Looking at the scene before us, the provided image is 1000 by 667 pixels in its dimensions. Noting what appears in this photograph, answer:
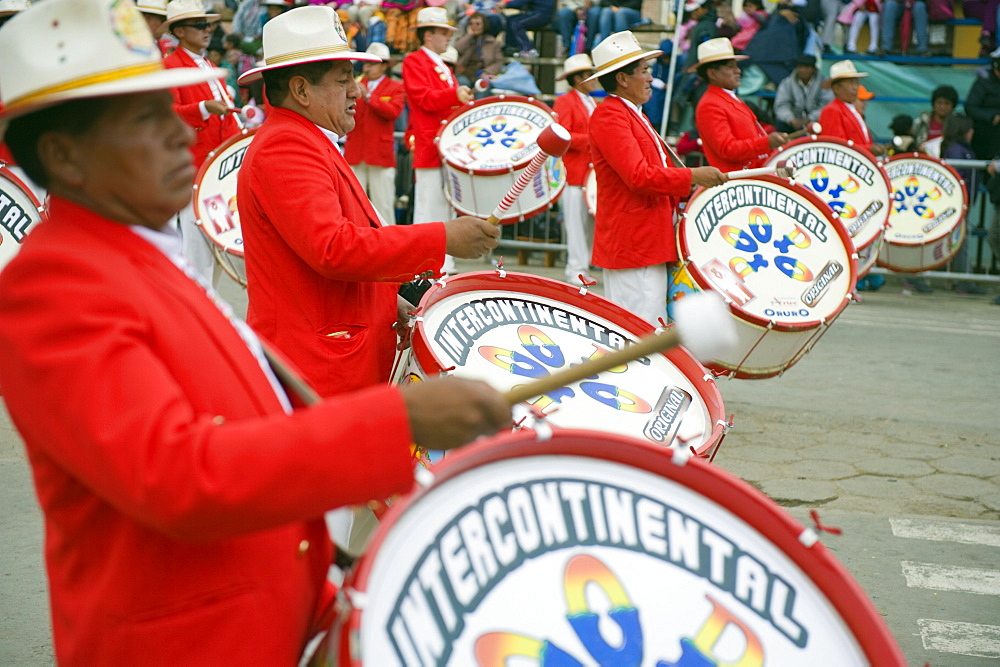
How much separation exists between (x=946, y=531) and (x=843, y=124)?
21.1ft

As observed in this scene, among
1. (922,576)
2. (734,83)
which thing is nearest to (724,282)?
(922,576)

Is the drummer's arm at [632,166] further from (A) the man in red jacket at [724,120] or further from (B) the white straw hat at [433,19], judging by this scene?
(B) the white straw hat at [433,19]

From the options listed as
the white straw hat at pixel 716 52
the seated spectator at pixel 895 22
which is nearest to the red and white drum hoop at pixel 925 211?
the seated spectator at pixel 895 22

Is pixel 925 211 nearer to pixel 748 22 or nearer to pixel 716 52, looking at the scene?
pixel 748 22

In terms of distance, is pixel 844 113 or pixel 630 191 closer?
pixel 630 191

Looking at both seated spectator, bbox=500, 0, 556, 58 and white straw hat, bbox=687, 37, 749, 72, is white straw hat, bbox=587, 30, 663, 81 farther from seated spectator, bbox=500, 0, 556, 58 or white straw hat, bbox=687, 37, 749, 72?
seated spectator, bbox=500, 0, 556, 58

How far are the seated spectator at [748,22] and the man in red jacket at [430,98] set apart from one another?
4547 mm

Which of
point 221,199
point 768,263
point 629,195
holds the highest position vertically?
point 629,195

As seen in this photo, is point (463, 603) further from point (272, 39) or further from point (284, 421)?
point (272, 39)

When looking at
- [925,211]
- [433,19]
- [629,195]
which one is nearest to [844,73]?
[925,211]

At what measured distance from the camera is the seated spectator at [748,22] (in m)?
13.3

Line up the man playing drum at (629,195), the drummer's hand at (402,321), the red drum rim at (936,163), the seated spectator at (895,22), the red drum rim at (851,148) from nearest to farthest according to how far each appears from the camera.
A: 1. the drummer's hand at (402,321)
2. the man playing drum at (629,195)
3. the red drum rim at (851,148)
4. the red drum rim at (936,163)
5. the seated spectator at (895,22)

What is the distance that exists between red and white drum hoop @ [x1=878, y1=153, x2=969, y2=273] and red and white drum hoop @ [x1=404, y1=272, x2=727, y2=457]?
807cm

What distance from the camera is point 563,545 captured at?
5.17 feet
